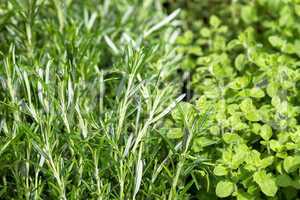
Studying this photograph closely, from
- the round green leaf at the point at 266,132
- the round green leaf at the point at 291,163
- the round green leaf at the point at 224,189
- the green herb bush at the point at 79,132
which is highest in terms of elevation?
the green herb bush at the point at 79,132

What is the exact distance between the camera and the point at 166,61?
2270 millimetres

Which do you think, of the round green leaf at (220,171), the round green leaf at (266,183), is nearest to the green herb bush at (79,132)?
the round green leaf at (220,171)

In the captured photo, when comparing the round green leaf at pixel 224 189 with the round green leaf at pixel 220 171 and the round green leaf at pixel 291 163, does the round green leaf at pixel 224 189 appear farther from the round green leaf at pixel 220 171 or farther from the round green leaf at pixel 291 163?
the round green leaf at pixel 291 163

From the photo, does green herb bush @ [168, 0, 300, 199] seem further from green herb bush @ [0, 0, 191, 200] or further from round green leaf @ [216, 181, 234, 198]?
green herb bush @ [0, 0, 191, 200]

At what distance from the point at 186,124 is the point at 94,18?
0.95 m

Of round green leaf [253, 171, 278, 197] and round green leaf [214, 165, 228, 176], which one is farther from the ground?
round green leaf [214, 165, 228, 176]

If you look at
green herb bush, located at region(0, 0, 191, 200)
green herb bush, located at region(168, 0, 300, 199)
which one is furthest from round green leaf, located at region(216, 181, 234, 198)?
green herb bush, located at region(0, 0, 191, 200)

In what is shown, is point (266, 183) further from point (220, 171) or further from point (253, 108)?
point (253, 108)

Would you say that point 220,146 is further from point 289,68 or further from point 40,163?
point 40,163

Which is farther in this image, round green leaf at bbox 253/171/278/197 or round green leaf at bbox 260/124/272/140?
round green leaf at bbox 260/124/272/140

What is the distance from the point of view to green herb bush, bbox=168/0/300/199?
1695 millimetres

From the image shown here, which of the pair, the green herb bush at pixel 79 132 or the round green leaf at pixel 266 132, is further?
the round green leaf at pixel 266 132

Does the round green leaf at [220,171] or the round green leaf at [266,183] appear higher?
the round green leaf at [220,171]

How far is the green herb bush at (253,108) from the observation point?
1.70 meters
